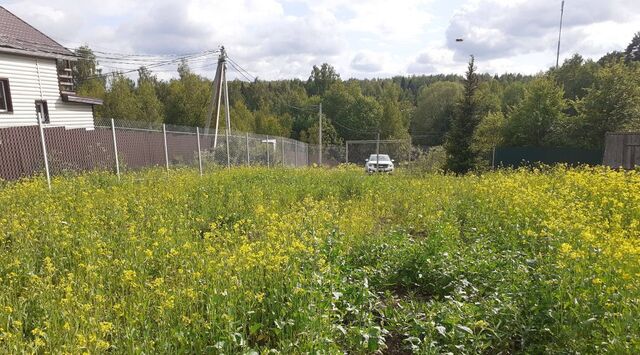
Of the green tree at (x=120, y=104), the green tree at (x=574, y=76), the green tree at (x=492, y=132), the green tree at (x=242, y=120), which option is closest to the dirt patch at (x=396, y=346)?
the green tree at (x=492, y=132)

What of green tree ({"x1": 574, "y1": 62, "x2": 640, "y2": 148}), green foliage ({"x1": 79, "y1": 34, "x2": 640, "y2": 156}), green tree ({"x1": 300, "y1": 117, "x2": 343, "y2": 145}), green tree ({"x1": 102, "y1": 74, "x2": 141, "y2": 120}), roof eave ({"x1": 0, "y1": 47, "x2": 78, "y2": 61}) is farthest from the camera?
green tree ({"x1": 300, "y1": 117, "x2": 343, "y2": 145})

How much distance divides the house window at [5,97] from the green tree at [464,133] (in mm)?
19509

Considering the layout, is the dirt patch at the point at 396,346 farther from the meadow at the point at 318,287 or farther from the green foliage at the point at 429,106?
the green foliage at the point at 429,106

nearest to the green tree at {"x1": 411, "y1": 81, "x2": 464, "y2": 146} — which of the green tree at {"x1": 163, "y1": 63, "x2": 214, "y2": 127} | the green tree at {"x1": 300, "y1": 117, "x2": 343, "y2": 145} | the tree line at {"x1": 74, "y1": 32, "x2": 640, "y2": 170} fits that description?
the tree line at {"x1": 74, "y1": 32, "x2": 640, "y2": 170}

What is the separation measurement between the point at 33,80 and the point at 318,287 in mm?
19507

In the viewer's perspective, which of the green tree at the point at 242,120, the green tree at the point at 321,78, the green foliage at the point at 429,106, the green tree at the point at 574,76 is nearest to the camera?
the green foliage at the point at 429,106

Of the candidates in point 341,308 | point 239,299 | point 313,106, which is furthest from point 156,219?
point 313,106

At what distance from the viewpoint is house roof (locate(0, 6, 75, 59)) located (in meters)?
15.8

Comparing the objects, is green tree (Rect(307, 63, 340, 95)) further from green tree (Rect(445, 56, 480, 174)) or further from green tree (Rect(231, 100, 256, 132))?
green tree (Rect(445, 56, 480, 174))

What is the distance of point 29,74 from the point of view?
16.8 meters

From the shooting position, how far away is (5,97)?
15711mm

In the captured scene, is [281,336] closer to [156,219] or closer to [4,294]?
[4,294]

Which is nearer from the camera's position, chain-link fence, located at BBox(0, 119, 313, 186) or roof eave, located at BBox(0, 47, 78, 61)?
chain-link fence, located at BBox(0, 119, 313, 186)

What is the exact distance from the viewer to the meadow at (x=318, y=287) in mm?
2592
